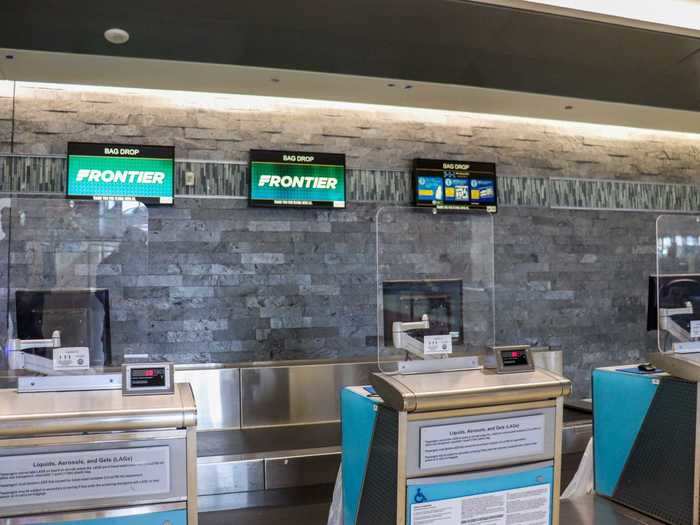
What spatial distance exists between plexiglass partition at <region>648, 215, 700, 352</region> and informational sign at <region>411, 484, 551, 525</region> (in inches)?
46.4

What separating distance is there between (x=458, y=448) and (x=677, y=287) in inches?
64.5

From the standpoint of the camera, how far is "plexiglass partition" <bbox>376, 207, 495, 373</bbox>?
2504mm

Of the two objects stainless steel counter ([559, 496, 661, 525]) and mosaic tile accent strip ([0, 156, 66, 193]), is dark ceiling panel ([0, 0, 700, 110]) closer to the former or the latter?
mosaic tile accent strip ([0, 156, 66, 193])

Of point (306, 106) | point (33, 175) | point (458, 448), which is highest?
point (306, 106)

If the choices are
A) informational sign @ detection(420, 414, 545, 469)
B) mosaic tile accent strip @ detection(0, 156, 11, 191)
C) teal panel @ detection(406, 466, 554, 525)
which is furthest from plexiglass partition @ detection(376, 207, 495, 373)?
mosaic tile accent strip @ detection(0, 156, 11, 191)

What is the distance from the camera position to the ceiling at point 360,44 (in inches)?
122

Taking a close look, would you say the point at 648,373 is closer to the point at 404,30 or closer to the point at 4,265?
the point at 404,30

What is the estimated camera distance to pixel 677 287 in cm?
305

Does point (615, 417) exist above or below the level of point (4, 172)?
below

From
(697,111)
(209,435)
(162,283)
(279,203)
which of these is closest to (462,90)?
(279,203)

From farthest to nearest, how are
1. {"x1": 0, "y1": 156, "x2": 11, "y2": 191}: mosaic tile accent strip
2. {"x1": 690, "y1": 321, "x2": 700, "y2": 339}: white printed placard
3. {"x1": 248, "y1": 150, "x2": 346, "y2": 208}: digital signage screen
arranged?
{"x1": 248, "y1": 150, "x2": 346, "y2": 208}: digital signage screen, {"x1": 0, "y1": 156, "x2": 11, "y2": 191}: mosaic tile accent strip, {"x1": 690, "y1": 321, "x2": 700, "y2": 339}: white printed placard

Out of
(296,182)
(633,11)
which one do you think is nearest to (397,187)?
(296,182)

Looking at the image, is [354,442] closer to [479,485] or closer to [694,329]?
[479,485]

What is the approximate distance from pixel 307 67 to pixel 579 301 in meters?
3.32
